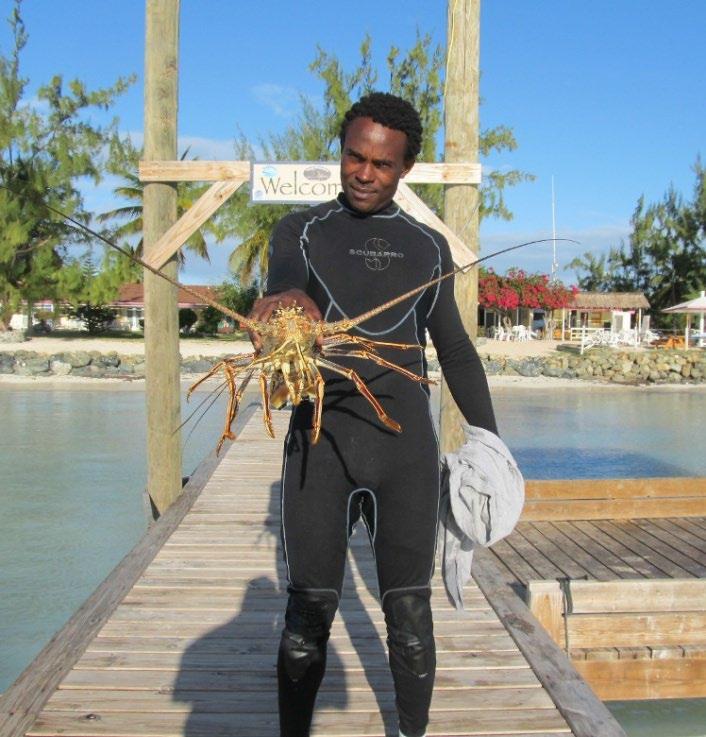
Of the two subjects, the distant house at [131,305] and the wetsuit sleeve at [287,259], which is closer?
the wetsuit sleeve at [287,259]

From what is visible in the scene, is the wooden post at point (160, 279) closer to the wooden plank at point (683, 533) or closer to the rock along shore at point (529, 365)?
the wooden plank at point (683, 533)

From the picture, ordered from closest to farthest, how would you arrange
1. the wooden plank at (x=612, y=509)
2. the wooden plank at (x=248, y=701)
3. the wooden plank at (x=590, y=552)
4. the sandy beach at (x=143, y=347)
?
the wooden plank at (x=248, y=701) → the wooden plank at (x=590, y=552) → the wooden plank at (x=612, y=509) → the sandy beach at (x=143, y=347)

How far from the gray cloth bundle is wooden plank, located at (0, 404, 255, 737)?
1401mm

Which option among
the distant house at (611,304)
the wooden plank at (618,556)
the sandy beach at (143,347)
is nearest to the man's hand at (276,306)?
the wooden plank at (618,556)

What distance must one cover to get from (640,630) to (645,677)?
0.25 meters

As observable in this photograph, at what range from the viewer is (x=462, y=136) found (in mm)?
5762

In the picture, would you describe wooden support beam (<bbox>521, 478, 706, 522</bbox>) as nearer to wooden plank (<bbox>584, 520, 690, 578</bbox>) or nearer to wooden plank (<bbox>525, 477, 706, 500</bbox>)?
A: wooden plank (<bbox>525, 477, 706, 500</bbox>)

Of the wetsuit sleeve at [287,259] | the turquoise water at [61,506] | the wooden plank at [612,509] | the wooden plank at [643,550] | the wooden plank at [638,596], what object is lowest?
the turquoise water at [61,506]

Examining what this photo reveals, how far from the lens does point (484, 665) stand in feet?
10.3

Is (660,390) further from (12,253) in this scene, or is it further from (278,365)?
(278,365)

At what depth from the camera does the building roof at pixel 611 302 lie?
44.8m

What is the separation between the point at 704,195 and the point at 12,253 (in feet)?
117

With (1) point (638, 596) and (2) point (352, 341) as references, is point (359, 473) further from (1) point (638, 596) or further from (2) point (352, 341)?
(1) point (638, 596)

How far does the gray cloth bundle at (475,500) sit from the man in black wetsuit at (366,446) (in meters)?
0.10
